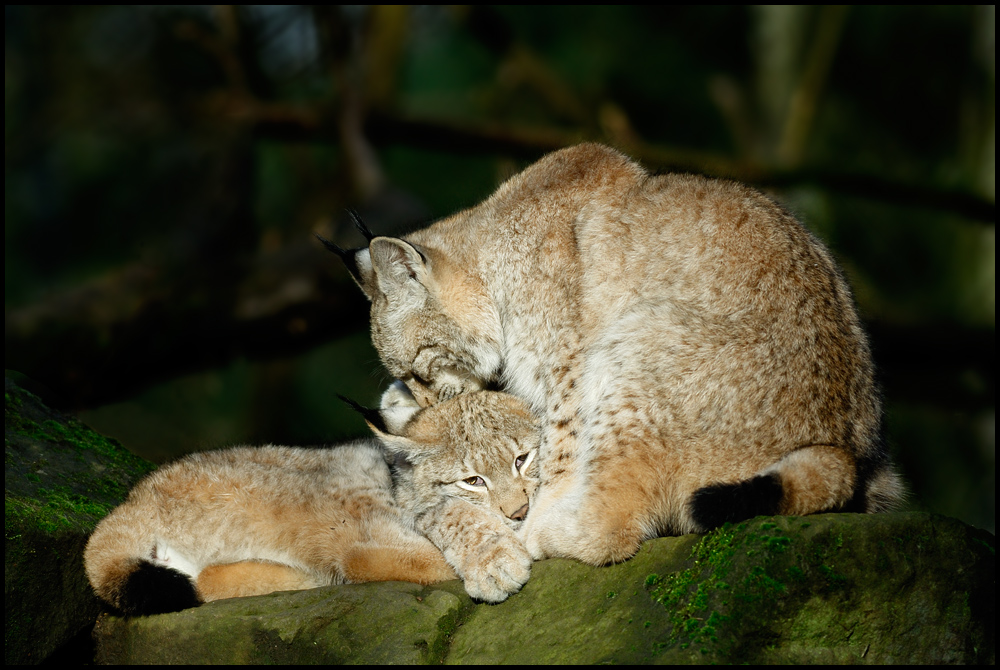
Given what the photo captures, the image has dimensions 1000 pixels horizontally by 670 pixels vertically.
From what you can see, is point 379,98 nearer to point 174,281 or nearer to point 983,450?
point 174,281

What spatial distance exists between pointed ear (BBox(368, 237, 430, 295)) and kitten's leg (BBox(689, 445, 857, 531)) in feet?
7.07

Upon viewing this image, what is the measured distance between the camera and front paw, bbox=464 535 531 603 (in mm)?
3840

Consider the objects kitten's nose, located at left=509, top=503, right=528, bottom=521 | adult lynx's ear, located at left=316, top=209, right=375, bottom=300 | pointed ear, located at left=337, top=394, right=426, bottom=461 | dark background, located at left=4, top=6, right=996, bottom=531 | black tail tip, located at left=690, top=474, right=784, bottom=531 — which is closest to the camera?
black tail tip, located at left=690, top=474, right=784, bottom=531

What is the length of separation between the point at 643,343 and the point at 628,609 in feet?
4.11

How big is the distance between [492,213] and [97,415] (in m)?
6.79

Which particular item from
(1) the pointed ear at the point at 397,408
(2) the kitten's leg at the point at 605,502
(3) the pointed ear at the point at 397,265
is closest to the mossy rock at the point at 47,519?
(1) the pointed ear at the point at 397,408

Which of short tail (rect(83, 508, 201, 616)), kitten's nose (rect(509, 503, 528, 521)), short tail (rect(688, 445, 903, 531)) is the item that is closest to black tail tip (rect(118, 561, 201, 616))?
short tail (rect(83, 508, 201, 616))

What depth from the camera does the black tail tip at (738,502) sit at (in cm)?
340

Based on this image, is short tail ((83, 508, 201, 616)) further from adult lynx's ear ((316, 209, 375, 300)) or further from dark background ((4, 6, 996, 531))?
dark background ((4, 6, 996, 531))

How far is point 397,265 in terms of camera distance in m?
5.00

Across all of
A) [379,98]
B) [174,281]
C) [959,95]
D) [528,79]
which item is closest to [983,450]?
[959,95]

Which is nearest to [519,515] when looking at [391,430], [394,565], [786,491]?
[394,565]

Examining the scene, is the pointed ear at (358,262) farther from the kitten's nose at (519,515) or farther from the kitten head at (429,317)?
the kitten's nose at (519,515)

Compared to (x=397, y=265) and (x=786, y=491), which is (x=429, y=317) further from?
(x=786, y=491)
